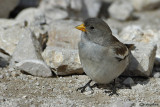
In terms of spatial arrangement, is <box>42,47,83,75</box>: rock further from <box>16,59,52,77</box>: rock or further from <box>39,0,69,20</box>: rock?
<box>39,0,69,20</box>: rock

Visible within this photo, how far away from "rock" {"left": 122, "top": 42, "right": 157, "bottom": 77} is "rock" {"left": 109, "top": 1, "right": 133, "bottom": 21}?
10.7 ft

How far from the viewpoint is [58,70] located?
5.48m

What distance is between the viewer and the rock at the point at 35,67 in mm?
5352

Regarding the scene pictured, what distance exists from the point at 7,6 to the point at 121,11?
296cm

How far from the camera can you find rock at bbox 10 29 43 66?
5.74 metres

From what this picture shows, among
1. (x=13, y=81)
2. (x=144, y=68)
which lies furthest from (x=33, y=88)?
(x=144, y=68)

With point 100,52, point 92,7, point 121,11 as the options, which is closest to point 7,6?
point 92,7

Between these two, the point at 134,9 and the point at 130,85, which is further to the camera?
the point at 134,9

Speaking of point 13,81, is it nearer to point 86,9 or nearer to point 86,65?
point 86,65

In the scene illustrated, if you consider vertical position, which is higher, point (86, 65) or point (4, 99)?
point (86, 65)

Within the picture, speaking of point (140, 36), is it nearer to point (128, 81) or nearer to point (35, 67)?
point (128, 81)

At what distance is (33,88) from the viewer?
5.05 meters

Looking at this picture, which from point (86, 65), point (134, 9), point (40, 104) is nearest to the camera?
point (40, 104)

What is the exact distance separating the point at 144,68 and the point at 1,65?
2.44 metres
